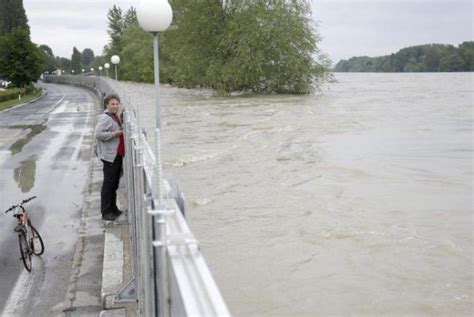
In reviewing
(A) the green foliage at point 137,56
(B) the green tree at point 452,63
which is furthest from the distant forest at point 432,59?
(A) the green foliage at point 137,56

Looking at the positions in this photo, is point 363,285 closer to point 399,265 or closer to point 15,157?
point 399,265

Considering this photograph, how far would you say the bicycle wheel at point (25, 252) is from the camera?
7257mm

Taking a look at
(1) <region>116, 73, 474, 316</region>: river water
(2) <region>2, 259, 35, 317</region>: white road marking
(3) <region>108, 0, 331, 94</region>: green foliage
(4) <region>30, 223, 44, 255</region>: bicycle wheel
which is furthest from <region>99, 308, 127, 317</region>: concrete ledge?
(3) <region>108, 0, 331, 94</region>: green foliage

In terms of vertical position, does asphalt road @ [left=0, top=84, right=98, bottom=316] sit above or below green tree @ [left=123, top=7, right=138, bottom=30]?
below

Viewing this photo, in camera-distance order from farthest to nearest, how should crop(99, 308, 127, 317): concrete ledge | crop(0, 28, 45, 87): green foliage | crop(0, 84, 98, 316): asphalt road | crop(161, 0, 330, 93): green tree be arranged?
1. crop(0, 28, 45, 87): green foliage
2. crop(161, 0, 330, 93): green tree
3. crop(0, 84, 98, 316): asphalt road
4. crop(99, 308, 127, 317): concrete ledge

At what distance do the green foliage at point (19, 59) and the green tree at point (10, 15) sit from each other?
51.9 feet

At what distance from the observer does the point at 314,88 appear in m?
39.2

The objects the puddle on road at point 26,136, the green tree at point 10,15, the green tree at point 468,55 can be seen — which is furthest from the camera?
the green tree at point 468,55

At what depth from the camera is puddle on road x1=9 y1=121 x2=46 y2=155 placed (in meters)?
18.9

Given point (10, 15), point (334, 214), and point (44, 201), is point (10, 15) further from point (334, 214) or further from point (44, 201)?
point (334, 214)

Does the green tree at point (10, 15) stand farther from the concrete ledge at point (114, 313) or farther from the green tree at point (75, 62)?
the green tree at point (75, 62)

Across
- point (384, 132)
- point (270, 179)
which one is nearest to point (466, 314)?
point (270, 179)

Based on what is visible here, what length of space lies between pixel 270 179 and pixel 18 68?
171 ft

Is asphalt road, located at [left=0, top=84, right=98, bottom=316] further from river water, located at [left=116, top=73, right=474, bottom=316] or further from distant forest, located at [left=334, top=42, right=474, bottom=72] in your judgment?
distant forest, located at [left=334, top=42, right=474, bottom=72]
